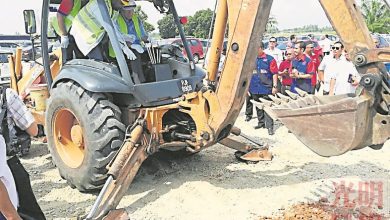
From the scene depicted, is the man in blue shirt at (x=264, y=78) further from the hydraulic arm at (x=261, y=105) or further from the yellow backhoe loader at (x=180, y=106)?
the hydraulic arm at (x=261, y=105)

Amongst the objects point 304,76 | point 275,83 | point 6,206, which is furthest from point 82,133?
point 304,76

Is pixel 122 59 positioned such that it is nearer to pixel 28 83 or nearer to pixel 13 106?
pixel 13 106

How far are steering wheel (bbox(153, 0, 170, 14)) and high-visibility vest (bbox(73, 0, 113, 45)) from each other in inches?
31.6

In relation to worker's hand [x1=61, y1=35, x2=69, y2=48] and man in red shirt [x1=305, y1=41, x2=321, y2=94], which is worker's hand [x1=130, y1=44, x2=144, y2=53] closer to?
worker's hand [x1=61, y1=35, x2=69, y2=48]

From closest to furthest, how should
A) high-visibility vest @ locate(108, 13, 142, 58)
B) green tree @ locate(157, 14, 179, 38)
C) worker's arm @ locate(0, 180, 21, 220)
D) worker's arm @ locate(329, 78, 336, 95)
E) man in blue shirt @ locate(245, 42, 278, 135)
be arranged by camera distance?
worker's arm @ locate(0, 180, 21, 220) → high-visibility vest @ locate(108, 13, 142, 58) → green tree @ locate(157, 14, 179, 38) → worker's arm @ locate(329, 78, 336, 95) → man in blue shirt @ locate(245, 42, 278, 135)

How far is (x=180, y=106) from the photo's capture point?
187 inches

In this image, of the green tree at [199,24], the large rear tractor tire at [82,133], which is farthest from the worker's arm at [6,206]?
the green tree at [199,24]

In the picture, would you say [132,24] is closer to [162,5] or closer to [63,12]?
[162,5]

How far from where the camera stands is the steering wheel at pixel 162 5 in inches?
222

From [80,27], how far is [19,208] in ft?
7.37

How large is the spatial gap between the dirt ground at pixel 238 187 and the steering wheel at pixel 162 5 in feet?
6.04

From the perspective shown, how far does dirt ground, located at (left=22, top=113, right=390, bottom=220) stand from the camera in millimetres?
4395

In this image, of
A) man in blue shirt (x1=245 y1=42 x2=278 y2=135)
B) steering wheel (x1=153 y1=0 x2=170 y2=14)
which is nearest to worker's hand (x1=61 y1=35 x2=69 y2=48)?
steering wheel (x1=153 y1=0 x2=170 y2=14)

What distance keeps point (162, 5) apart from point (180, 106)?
1577 mm
